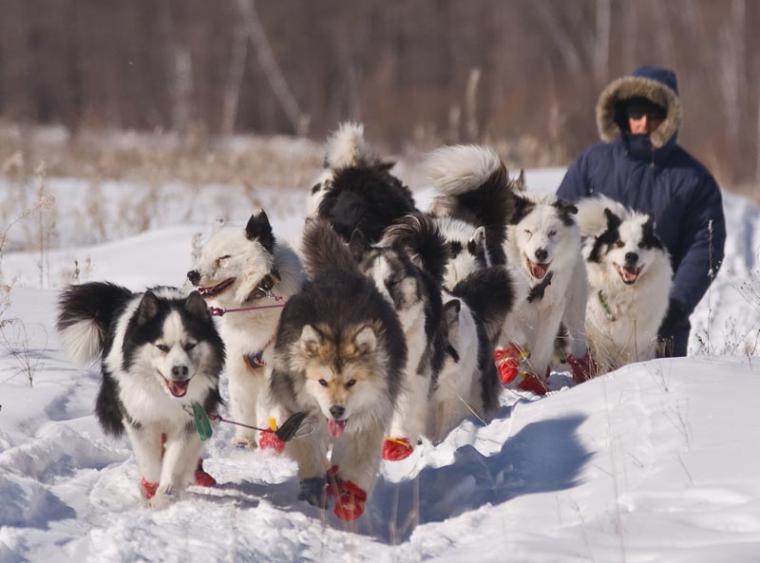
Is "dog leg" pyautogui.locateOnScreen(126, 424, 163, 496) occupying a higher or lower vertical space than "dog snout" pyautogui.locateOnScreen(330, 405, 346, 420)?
lower

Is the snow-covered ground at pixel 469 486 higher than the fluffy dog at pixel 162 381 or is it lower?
lower

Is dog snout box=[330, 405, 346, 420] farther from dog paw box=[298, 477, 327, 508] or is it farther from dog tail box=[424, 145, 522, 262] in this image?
dog tail box=[424, 145, 522, 262]

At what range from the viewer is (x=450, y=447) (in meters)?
5.78

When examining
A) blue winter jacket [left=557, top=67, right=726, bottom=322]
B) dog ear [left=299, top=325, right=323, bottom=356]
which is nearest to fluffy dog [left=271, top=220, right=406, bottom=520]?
dog ear [left=299, top=325, right=323, bottom=356]

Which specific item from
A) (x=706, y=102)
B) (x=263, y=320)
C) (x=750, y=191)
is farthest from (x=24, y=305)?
(x=706, y=102)

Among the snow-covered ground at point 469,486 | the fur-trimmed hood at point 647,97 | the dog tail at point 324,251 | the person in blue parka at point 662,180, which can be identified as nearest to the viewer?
the snow-covered ground at point 469,486

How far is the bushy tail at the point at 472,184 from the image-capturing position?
292 inches

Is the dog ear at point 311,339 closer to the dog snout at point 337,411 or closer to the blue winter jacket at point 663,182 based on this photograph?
the dog snout at point 337,411

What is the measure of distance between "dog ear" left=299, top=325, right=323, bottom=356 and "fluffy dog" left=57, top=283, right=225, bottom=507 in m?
0.44

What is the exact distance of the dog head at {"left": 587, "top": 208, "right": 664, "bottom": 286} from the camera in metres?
7.72

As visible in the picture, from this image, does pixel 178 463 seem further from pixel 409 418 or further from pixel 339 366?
pixel 409 418

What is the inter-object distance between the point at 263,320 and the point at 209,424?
1.07 meters

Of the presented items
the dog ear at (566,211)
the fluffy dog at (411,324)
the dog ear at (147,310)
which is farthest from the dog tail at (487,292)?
the dog ear at (147,310)

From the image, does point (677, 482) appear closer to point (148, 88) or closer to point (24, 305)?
point (24, 305)
